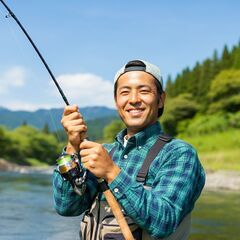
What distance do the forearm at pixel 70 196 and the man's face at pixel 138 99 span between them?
0.46 metres

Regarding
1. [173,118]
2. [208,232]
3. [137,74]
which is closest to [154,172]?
[137,74]

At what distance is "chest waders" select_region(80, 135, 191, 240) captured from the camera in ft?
9.16

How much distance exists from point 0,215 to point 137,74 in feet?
49.3

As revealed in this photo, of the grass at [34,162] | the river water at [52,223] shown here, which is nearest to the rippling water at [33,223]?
the river water at [52,223]

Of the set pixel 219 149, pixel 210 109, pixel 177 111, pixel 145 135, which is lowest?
pixel 145 135

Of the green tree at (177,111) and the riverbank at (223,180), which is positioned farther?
the green tree at (177,111)

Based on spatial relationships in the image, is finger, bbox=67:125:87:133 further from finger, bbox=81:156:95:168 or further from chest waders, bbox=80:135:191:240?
chest waders, bbox=80:135:191:240

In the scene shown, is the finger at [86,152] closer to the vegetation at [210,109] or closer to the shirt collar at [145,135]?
the shirt collar at [145,135]

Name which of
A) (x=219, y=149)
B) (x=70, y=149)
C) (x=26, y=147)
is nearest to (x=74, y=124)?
(x=70, y=149)

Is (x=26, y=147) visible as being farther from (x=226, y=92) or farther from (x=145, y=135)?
(x=145, y=135)

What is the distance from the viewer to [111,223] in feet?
9.43

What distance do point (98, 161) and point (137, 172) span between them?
1.26ft

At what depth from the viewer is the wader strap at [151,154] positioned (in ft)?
9.34

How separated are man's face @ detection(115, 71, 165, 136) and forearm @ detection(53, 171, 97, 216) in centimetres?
46
